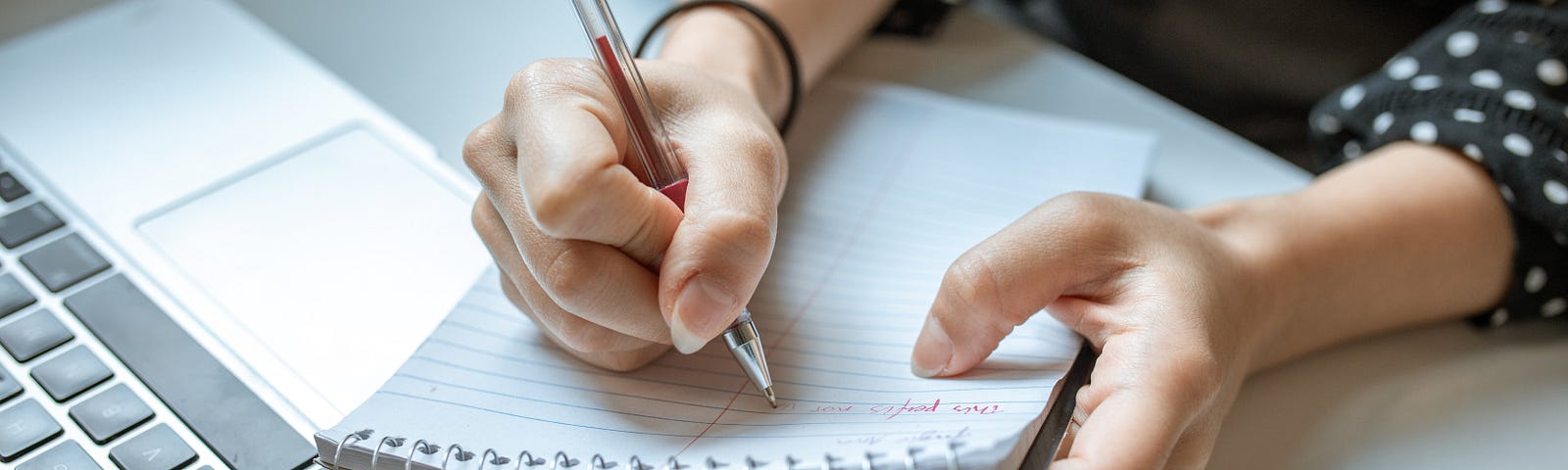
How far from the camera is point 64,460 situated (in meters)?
0.34

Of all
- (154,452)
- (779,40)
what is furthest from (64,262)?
(779,40)

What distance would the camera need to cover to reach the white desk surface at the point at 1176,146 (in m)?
0.39

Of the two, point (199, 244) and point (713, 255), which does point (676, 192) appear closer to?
point (713, 255)

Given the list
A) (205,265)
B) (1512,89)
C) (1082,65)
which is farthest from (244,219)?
(1512,89)

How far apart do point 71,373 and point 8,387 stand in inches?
0.7

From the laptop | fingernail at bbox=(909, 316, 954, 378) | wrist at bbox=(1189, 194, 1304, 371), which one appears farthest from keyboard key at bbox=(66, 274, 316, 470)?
wrist at bbox=(1189, 194, 1304, 371)

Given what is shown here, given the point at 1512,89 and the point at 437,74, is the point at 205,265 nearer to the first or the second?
the point at 437,74

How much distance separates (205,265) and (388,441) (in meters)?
0.16

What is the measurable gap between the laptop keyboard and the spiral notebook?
66 millimetres

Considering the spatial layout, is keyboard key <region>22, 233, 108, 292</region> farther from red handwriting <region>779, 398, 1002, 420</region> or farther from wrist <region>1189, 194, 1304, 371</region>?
wrist <region>1189, 194, 1304, 371</region>

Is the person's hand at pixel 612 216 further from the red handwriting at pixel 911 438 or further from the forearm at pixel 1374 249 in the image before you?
the forearm at pixel 1374 249

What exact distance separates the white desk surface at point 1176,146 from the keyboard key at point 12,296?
7.1 inches

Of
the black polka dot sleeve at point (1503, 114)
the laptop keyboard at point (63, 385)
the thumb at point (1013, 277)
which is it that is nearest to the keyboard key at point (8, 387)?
the laptop keyboard at point (63, 385)

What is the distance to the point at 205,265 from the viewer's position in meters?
0.43
